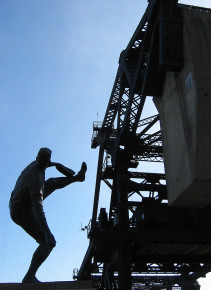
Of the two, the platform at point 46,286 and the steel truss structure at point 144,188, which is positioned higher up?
the steel truss structure at point 144,188

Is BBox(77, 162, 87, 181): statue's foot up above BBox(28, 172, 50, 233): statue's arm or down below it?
above

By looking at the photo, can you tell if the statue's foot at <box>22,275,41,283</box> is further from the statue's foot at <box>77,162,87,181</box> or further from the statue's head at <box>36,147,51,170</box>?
the statue's foot at <box>77,162,87,181</box>

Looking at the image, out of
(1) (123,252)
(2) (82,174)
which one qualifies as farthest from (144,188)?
(2) (82,174)

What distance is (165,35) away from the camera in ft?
42.1

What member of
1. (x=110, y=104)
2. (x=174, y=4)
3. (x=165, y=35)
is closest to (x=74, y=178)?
(x=165, y=35)

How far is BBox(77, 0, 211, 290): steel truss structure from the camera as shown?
47.1 feet

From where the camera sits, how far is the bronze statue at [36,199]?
7.12 meters

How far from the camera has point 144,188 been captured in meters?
21.1

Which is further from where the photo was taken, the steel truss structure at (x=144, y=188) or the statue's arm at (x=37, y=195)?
the steel truss structure at (x=144, y=188)

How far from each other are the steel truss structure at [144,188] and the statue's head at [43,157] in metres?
5.69

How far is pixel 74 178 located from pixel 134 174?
14172 mm

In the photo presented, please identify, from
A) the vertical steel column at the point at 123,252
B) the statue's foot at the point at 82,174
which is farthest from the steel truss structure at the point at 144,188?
the statue's foot at the point at 82,174

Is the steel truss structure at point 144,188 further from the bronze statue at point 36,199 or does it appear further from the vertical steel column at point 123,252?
the bronze statue at point 36,199

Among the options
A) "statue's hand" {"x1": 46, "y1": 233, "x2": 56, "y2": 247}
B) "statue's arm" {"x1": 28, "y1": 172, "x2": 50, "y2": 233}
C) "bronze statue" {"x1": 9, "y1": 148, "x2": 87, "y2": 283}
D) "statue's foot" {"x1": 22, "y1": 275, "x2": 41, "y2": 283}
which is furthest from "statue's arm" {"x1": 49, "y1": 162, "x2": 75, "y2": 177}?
"statue's foot" {"x1": 22, "y1": 275, "x2": 41, "y2": 283}
